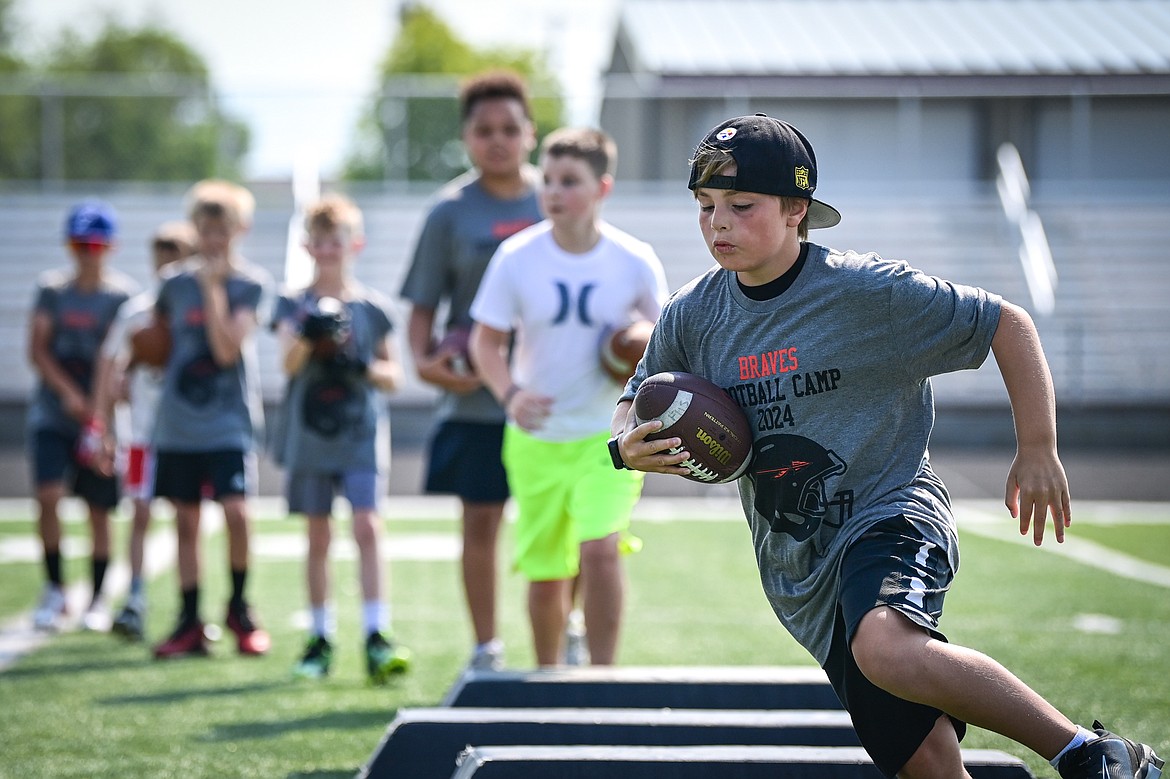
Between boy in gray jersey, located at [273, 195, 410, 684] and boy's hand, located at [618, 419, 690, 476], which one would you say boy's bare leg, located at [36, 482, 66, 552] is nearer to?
boy in gray jersey, located at [273, 195, 410, 684]

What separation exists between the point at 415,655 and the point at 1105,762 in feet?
12.6

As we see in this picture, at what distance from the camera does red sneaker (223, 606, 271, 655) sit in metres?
6.11

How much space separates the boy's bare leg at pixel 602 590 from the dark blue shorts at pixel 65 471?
141 inches

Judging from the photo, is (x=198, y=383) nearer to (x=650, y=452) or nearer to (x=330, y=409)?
(x=330, y=409)

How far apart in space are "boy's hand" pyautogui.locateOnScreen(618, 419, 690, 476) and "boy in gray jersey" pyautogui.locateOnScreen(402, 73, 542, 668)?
2.13 m

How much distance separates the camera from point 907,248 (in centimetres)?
1972

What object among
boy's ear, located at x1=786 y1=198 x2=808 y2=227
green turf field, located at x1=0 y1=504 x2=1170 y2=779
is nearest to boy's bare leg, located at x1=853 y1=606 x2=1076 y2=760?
boy's ear, located at x1=786 y1=198 x2=808 y2=227

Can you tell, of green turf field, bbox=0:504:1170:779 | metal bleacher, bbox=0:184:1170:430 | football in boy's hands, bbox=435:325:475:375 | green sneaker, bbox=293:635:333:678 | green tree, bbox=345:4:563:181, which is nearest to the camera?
green turf field, bbox=0:504:1170:779

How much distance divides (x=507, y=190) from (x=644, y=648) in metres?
2.10

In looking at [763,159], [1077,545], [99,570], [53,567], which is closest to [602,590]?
[763,159]

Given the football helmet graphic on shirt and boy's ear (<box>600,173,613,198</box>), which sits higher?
boy's ear (<box>600,173,613,198</box>)

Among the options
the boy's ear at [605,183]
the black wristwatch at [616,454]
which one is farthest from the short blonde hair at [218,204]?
the black wristwatch at [616,454]

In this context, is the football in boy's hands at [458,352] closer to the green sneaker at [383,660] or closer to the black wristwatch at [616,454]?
the green sneaker at [383,660]

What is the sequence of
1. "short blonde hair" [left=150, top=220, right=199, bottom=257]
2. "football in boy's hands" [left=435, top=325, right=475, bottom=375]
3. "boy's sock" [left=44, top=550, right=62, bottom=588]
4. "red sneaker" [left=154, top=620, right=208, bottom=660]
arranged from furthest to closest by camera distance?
"short blonde hair" [left=150, top=220, right=199, bottom=257]
"boy's sock" [left=44, top=550, right=62, bottom=588]
"red sneaker" [left=154, top=620, right=208, bottom=660]
"football in boy's hands" [left=435, top=325, right=475, bottom=375]
